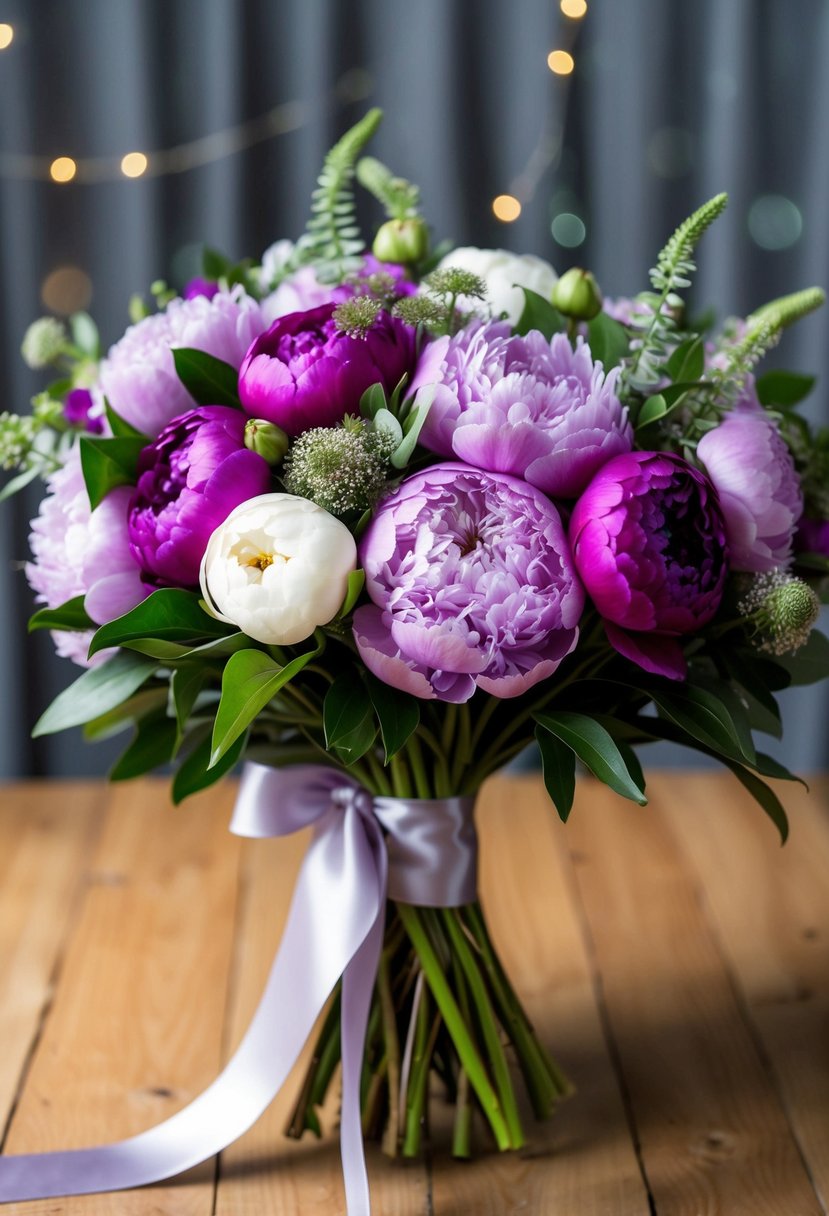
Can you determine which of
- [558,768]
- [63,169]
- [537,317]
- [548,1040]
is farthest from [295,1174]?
[63,169]

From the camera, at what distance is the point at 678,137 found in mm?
1685

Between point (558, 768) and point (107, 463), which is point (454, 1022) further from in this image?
point (107, 463)

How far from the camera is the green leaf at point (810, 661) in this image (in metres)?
0.78

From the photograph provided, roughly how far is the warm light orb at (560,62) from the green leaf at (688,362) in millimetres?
1015

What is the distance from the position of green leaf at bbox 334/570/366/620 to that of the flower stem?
10.0 inches

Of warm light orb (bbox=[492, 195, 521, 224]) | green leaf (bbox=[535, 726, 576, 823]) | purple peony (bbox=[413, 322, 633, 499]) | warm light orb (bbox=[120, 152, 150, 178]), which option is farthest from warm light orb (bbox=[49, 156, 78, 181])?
green leaf (bbox=[535, 726, 576, 823])

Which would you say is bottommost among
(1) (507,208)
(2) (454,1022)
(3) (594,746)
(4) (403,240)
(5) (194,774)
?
(2) (454,1022)

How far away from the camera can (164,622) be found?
0.66m

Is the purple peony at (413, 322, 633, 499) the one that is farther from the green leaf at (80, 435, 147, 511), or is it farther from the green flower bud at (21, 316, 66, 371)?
the green flower bud at (21, 316, 66, 371)

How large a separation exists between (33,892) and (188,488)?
66 centimetres

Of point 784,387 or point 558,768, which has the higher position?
point 784,387

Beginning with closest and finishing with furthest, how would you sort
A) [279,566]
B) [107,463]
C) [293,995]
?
[279,566], [107,463], [293,995]

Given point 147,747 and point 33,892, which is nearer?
point 147,747

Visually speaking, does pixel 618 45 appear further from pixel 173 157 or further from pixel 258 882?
pixel 258 882
